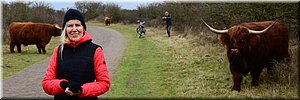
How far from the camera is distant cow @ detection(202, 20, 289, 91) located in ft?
27.3

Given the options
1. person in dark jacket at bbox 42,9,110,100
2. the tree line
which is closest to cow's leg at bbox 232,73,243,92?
the tree line

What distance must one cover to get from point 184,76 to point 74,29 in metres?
7.17

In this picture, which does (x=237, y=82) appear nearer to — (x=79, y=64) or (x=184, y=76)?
(x=184, y=76)

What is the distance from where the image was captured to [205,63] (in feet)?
41.3

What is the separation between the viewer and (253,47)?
8625 millimetres

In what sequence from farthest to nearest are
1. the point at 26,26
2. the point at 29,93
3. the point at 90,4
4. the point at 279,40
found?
the point at 90,4 < the point at 26,26 < the point at 279,40 < the point at 29,93

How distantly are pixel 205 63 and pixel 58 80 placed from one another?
9250 mm

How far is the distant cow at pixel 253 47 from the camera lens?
831 cm

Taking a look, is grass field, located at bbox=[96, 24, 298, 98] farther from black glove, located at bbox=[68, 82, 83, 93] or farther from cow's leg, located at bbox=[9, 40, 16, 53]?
cow's leg, located at bbox=[9, 40, 16, 53]

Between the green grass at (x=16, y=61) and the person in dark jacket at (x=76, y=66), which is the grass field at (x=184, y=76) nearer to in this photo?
the green grass at (x=16, y=61)

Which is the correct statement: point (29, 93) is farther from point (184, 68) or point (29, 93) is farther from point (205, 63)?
point (205, 63)

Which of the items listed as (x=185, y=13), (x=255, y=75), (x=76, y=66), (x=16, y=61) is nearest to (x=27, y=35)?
(x=16, y=61)

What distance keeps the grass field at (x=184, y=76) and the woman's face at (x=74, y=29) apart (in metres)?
4.54

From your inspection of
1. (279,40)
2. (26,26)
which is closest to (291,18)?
(279,40)
